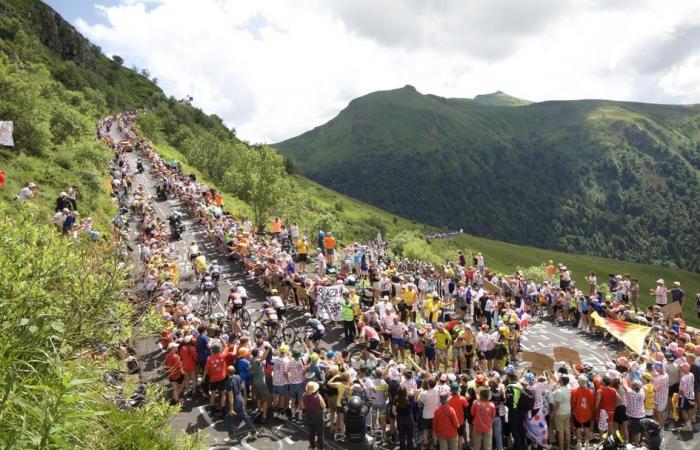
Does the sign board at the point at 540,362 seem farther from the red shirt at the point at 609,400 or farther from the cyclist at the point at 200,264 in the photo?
the cyclist at the point at 200,264

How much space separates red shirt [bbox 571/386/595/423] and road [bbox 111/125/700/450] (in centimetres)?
332

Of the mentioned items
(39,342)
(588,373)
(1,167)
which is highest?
(1,167)

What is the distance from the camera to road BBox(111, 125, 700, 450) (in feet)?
44.8

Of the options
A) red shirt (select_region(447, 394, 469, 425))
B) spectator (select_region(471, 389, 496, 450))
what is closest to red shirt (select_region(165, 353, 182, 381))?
red shirt (select_region(447, 394, 469, 425))

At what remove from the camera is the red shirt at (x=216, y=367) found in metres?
14.7

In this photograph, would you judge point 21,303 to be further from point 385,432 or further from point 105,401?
point 385,432

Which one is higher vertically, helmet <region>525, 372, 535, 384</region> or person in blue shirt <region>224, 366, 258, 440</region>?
helmet <region>525, 372, 535, 384</region>

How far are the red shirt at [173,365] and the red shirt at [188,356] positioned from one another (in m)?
0.40

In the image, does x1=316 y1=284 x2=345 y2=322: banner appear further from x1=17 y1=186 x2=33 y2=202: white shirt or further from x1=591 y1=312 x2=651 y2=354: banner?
x1=17 y1=186 x2=33 y2=202: white shirt

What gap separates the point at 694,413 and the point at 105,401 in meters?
17.3

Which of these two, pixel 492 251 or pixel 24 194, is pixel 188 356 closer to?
pixel 24 194

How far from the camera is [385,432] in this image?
14.6 meters

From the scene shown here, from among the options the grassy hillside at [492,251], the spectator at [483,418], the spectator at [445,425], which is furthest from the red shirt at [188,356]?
the grassy hillside at [492,251]

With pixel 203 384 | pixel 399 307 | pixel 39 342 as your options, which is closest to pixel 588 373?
pixel 399 307
